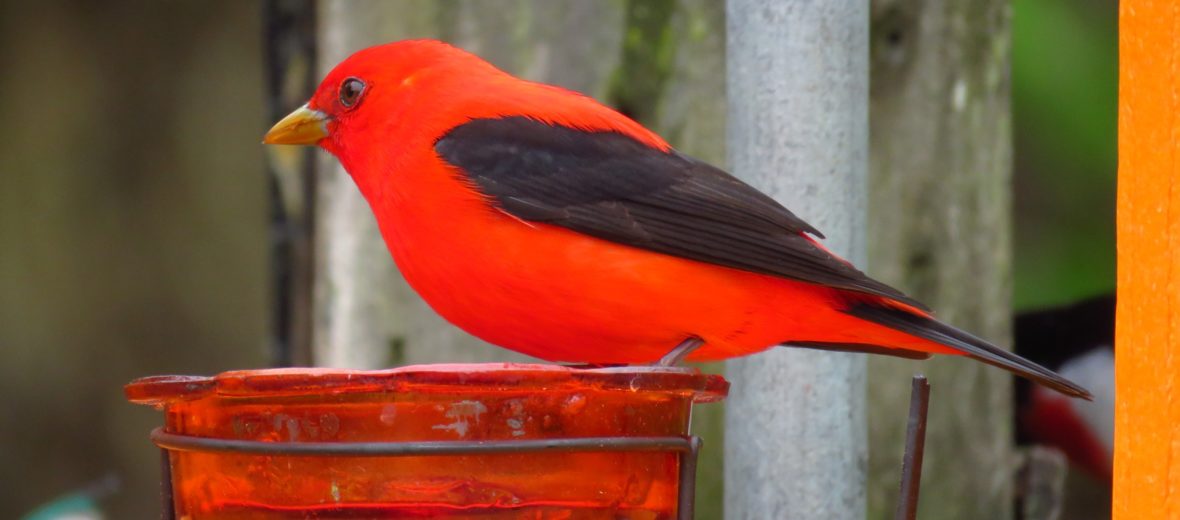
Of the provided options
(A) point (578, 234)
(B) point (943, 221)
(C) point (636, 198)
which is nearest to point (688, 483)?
(A) point (578, 234)

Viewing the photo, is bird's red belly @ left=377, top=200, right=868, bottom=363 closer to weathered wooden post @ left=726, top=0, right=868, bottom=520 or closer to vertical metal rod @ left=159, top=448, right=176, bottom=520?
weathered wooden post @ left=726, top=0, right=868, bottom=520

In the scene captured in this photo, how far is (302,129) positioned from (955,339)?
105cm

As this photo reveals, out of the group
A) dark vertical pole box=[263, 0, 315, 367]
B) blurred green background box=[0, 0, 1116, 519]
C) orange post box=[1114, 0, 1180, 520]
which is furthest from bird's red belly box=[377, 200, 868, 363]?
blurred green background box=[0, 0, 1116, 519]

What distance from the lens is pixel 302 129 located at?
7.82ft

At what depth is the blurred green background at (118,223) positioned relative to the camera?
5809 mm

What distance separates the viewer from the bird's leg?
1931 mm

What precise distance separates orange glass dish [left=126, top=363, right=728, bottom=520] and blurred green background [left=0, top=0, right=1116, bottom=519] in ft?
15.1

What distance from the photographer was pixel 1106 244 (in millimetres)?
4555

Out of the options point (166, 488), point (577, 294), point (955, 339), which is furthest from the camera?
point (955, 339)

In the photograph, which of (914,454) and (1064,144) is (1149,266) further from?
(1064,144)

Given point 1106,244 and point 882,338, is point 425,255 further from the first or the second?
point 1106,244

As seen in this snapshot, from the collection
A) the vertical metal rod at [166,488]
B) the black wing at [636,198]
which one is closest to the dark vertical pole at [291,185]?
the black wing at [636,198]

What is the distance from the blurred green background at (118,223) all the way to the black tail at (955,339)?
4045mm

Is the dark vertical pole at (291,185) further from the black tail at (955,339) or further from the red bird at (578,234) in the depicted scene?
the black tail at (955,339)
